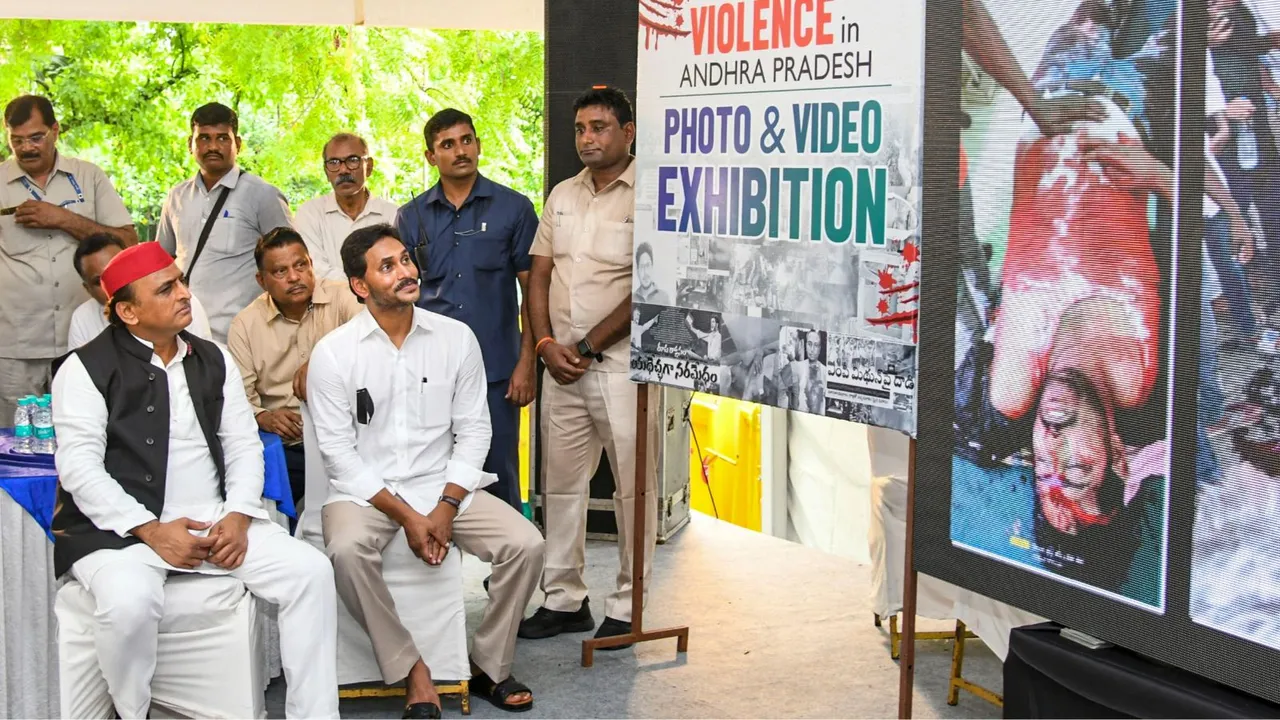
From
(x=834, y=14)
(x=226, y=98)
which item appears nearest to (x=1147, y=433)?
(x=834, y=14)

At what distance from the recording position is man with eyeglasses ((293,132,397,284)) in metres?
5.16

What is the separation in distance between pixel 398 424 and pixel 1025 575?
1874 mm

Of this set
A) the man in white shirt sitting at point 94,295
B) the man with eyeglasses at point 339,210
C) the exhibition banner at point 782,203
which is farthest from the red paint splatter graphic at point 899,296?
the man with eyeglasses at point 339,210

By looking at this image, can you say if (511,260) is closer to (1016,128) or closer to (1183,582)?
(1016,128)

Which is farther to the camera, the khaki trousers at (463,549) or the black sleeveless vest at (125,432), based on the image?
the khaki trousers at (463,549)

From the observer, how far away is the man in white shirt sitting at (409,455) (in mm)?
3789

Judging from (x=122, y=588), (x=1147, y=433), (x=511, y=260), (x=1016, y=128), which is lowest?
(x=122, y=588)

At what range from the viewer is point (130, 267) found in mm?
3529

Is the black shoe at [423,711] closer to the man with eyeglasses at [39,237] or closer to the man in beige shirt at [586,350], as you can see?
the man in beige shirt at [586,350]

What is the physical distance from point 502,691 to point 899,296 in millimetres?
1609

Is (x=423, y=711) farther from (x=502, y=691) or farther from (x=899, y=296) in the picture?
(x=899, y=296)

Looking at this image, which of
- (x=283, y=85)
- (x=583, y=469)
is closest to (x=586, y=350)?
(x=583, y=469)

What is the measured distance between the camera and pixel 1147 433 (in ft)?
8.43

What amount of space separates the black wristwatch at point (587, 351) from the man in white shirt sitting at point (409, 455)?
0.43 m
